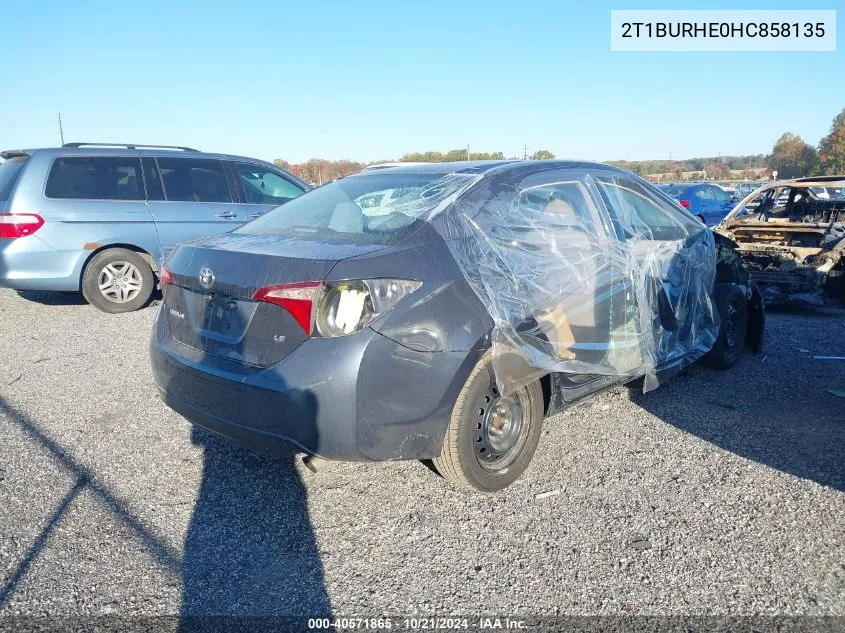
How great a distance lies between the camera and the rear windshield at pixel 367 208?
129 inches

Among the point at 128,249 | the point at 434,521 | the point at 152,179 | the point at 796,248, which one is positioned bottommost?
the point at 434,521

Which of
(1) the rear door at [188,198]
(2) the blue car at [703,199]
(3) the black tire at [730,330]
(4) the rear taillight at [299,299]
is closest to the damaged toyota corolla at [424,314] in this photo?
(4) the rear taillight at [299,299]

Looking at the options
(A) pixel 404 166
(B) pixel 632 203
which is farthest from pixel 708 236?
(A) pixel 404 166

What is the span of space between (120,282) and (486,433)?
19.1ft

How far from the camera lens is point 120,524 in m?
3.13

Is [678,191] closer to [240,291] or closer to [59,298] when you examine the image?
[59,298]

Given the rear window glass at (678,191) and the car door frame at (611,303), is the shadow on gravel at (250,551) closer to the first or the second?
the car door frame at (611,303)

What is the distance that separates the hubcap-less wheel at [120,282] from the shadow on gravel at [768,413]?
18.5ft

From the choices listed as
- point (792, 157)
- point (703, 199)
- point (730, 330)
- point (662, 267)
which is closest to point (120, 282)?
point (662, 267)

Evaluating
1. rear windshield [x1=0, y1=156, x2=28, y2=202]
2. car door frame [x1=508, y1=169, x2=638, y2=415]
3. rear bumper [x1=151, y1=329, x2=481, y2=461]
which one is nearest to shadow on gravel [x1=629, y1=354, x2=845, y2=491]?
car door frame [x1=508, y1=169, x2=638, y2=415]

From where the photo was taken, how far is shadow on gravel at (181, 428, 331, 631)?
8.34ft

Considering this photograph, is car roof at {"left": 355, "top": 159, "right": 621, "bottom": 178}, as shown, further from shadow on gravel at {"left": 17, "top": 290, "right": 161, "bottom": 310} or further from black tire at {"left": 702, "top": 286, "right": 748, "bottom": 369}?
shadow on gravel at {"left": 17, "top": 290, "right": 161, "bottom": 310}

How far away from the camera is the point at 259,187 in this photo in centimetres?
857

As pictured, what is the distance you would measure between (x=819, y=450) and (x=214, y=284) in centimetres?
342
